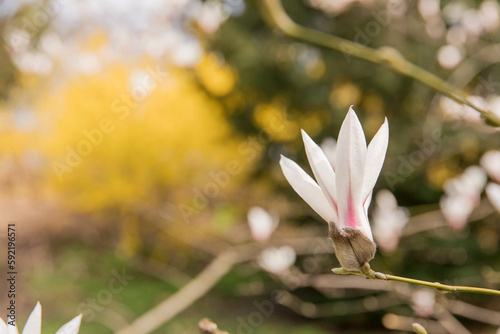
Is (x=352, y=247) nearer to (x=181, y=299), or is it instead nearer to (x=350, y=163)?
(x=350, y=163)

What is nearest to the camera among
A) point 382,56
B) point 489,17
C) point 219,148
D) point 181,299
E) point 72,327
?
point 72,327

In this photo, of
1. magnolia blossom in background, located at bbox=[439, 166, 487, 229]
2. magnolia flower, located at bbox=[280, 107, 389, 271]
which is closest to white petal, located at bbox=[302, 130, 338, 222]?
magnolia flower, located at bbox=[280, 107, 389, 271]

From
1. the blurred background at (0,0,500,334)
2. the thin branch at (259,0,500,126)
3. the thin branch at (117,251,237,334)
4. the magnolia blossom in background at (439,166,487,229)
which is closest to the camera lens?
the thin branch at (259,0,500,126)

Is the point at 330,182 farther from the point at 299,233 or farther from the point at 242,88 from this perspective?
the point at 242,88

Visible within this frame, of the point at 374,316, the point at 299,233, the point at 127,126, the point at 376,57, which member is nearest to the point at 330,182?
the point at 376,57

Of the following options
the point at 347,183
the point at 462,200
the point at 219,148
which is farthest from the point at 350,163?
the point at 219,148

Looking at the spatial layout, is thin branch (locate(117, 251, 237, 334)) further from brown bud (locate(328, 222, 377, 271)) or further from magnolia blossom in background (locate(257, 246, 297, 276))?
brown bud (locate(328, 222, 377, 271))
